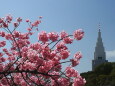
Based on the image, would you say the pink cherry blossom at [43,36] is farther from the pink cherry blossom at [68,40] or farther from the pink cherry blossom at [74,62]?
the pink cherry blossom at [74,62]

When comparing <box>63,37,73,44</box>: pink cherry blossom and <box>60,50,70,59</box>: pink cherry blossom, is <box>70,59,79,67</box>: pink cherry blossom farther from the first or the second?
<box>63,37,73,44</box>: pink cherry blossom

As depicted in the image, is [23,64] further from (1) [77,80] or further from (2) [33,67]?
(1) [77,80]

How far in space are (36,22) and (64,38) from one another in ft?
19.4

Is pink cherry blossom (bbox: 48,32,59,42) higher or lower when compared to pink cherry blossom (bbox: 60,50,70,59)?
higher

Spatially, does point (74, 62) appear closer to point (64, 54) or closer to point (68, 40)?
point (64, 54)

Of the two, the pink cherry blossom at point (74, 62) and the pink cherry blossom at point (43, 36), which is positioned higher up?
the pink cherry blossom at point (43, 36)

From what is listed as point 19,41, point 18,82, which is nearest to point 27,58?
point 18,82

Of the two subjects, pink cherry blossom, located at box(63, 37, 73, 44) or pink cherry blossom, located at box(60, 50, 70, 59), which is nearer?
pink cherry blossom, located at box(60, 50, 70, 59)

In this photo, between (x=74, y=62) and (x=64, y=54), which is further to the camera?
(x=74, y=62)

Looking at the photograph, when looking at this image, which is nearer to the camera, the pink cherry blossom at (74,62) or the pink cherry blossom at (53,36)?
the pink cherry blossom at (74,62)

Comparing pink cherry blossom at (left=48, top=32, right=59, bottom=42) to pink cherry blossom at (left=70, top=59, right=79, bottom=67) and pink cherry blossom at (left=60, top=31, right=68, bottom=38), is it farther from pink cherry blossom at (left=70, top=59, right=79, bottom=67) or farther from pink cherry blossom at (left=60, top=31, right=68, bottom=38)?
pink cherry blossom at (left=70, top=59, right=79, bottom=67)

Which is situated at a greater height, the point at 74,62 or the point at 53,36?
the point at 53,36

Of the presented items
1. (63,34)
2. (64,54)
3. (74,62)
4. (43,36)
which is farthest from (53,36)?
(74,62)

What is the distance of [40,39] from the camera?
7.75m
